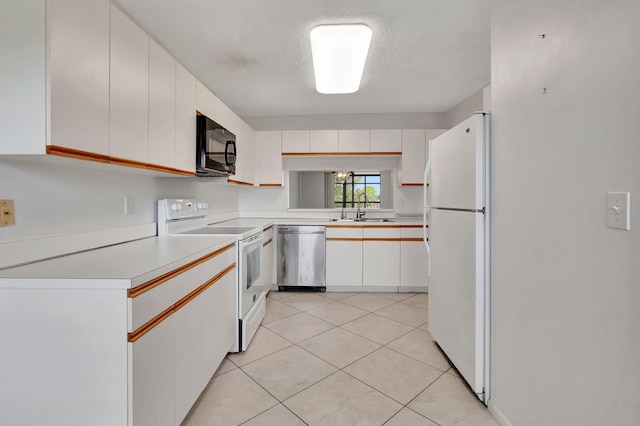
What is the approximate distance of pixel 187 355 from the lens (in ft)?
5.02

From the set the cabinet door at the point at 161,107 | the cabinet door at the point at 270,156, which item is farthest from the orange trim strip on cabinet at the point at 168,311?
the cabinet door at the point at 270,156

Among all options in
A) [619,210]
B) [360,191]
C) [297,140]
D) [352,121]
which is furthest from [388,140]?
[619,210]

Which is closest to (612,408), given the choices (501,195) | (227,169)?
(501,195)

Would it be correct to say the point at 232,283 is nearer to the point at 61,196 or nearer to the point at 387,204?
the point at 61,196

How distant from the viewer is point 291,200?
4.55 m

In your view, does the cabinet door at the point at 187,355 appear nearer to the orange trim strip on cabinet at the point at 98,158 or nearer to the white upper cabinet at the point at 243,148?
the orange trim strip on cabinet at the point at 98,158

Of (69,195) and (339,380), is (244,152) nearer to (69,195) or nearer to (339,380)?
(69,195)

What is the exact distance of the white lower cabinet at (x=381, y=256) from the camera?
385 cm

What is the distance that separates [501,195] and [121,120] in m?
1.96

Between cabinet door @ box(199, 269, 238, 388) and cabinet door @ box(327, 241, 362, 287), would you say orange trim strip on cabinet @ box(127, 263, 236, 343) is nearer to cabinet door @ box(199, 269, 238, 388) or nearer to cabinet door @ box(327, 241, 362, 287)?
cabinet door @ box(199, 269, 238, 388)

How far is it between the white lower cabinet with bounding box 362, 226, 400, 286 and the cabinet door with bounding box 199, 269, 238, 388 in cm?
197

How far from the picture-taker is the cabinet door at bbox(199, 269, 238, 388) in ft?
5.80

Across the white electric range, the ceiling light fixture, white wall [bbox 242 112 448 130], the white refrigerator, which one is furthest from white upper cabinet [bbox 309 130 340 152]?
the white refrigerator

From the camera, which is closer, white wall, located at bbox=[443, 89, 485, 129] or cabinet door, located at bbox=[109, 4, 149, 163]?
cabinet door, located at bbox=[109, 4, 149, 163]
